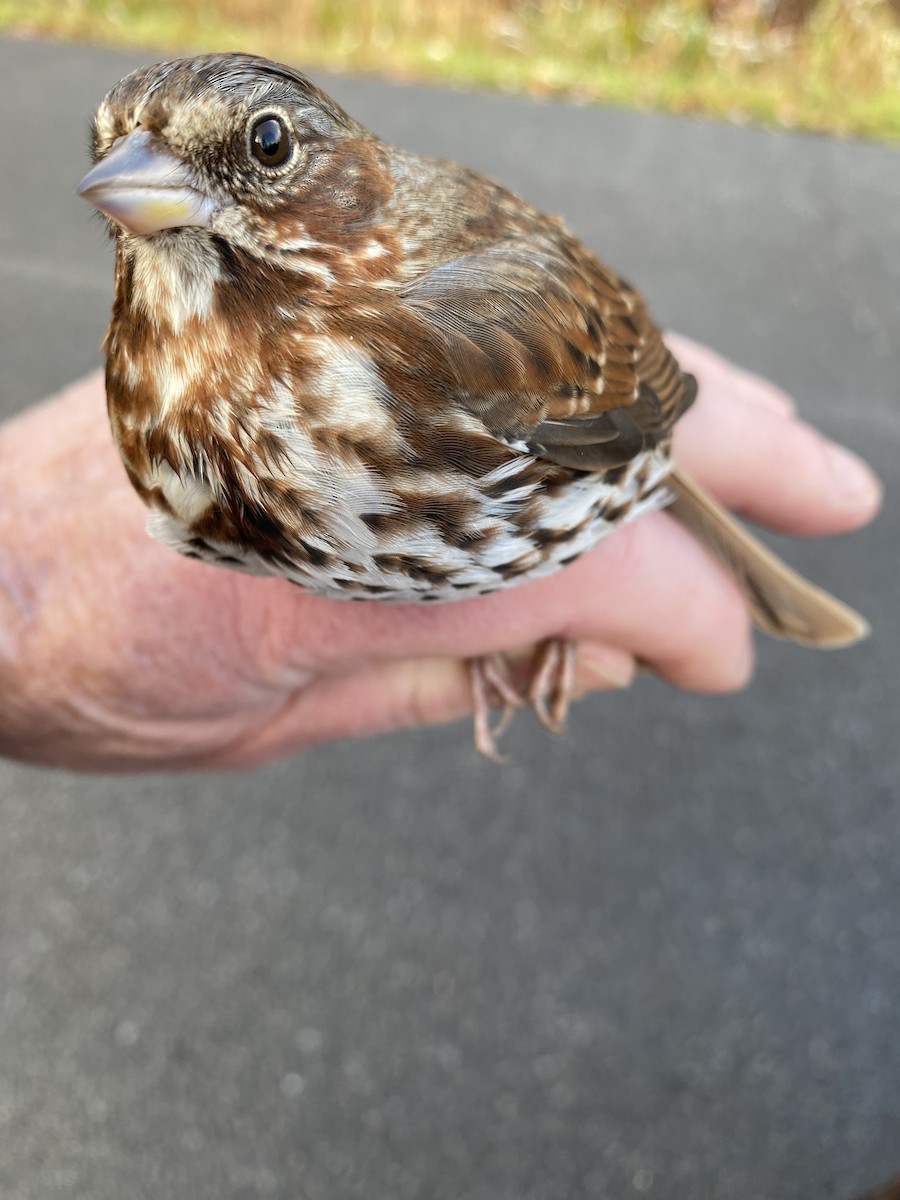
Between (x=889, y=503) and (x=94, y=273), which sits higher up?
(x=889, y=503)

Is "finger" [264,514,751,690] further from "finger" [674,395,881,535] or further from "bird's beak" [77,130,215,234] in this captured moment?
"bird's beak" [77,130,215,234]

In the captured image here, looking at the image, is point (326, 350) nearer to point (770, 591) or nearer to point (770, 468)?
point (770, 468)

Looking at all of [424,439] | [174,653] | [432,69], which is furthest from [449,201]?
[432,69]

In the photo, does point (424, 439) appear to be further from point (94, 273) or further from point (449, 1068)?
point (94, 273)

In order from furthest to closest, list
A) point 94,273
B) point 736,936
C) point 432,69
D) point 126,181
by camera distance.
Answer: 1. point 432,69
2. point 94,273
3. point 736,936
4. point 126,181

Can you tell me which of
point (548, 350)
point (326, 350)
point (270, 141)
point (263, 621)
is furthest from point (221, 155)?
point (263, 621)

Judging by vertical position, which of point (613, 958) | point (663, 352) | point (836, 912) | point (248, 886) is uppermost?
point (663, 352)
